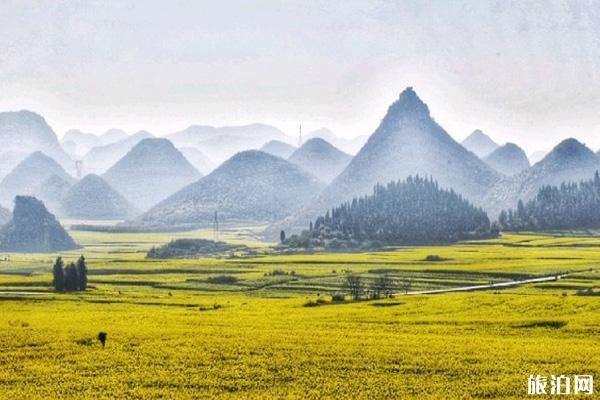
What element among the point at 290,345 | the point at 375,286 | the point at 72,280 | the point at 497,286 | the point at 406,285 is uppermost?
the point at 72,280

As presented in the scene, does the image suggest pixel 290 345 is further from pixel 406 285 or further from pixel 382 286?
pixel 406 285

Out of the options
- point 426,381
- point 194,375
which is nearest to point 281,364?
point 194,375

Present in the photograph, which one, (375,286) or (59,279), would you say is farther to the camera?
(59,279)

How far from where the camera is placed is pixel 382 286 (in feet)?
384

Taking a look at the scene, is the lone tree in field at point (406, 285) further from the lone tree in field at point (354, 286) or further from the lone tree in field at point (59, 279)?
the lone tree in field at point (59, 279)

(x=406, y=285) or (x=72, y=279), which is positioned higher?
(x=72, y=279)

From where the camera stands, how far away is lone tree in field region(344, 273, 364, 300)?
359 feet

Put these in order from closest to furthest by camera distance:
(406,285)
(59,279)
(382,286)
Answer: (382,286), (59,279), (406,285)

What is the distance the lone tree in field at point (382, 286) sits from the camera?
364 feet

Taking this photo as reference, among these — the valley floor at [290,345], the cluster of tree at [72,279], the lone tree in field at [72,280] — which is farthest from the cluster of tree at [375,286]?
the lone tree in field at [72,280]

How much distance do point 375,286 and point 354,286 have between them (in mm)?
6225

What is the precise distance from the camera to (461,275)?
140 meters

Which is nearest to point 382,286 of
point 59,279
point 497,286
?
point 497,286

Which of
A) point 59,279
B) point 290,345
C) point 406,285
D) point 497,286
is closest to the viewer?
point 290,345
